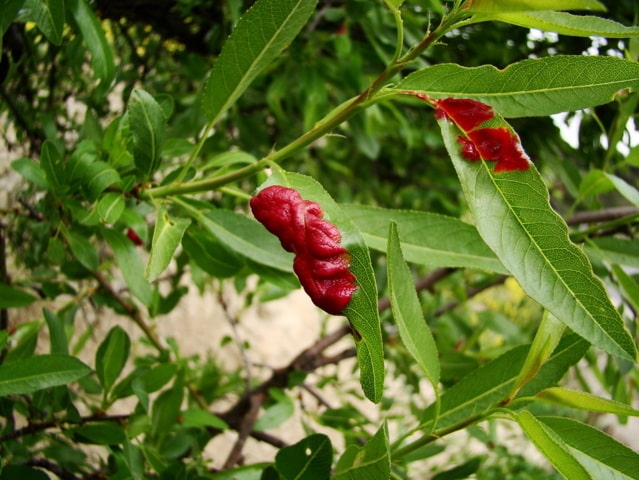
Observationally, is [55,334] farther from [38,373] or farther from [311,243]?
[311,243]

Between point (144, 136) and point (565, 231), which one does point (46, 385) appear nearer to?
point (144, 136)

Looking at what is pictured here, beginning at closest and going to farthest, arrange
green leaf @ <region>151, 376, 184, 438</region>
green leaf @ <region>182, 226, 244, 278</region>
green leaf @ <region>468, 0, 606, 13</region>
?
green leaf @ <region>468, 0, 606, 13</region>, green leaf @ <region>182, 226, 244, 278</region>, green leaf @ <region>151, 376, 184, 438</region>

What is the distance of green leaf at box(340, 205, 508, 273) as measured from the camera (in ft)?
2.11

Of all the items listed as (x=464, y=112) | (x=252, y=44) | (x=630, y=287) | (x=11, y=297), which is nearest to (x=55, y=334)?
(x=11, y=297)

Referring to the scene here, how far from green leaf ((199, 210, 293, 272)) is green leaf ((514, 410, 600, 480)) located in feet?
0.99

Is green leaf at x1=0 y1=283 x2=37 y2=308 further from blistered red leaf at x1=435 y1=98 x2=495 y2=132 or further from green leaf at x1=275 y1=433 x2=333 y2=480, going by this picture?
blistered red leaf at x1=435 y1=98 x2=495 y2=132

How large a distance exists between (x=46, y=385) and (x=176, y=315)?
5.13 ft

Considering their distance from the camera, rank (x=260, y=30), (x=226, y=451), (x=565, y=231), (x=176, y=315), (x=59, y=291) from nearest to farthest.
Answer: (x=565, y=231) < (x=260, y=30) < (x=59, y=291) < (x=226, y=451) < (x=176, y=315)

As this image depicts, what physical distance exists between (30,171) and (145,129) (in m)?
0.18

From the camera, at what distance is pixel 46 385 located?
2.14ft

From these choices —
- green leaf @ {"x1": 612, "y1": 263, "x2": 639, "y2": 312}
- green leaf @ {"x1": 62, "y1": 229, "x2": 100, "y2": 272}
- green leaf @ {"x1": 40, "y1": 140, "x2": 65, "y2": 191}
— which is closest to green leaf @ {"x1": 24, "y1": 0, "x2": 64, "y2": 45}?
green leaf @ {"x1": 40, "y1": 140, "x2": 65, "y2": 191}

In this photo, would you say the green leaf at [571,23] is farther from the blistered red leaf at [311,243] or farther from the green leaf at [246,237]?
the green leaf at [246,237]

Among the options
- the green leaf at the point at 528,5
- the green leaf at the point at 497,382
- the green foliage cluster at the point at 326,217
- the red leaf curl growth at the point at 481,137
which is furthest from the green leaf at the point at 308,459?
the green leaf at the point at 528,5

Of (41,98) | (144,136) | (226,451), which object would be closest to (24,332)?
(41,98)
